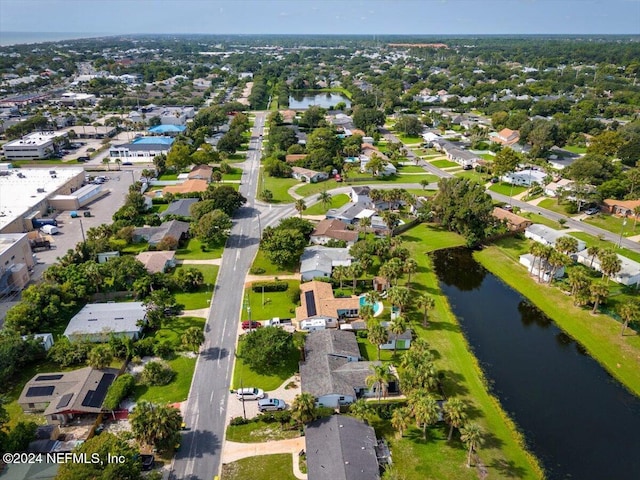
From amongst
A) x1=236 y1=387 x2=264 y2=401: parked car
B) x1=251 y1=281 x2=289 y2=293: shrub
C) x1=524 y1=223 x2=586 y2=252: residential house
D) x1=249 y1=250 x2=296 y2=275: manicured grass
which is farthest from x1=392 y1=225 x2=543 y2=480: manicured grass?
x1=524 y1=223 x2=586 y2=252: residential house

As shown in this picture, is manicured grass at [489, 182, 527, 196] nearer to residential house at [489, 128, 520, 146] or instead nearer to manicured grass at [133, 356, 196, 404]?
residential house at [489, 128, 520, 146]

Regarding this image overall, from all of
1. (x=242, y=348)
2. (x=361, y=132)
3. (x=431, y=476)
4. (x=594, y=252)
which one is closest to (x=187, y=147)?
(x=361, y=132)

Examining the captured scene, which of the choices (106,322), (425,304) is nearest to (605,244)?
(425,304)

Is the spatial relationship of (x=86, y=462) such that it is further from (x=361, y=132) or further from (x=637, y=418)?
(x=361, y=132)

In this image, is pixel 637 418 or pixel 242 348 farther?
pixel 242 348

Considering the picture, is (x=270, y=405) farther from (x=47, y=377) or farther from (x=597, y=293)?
(x=597, y=293)
